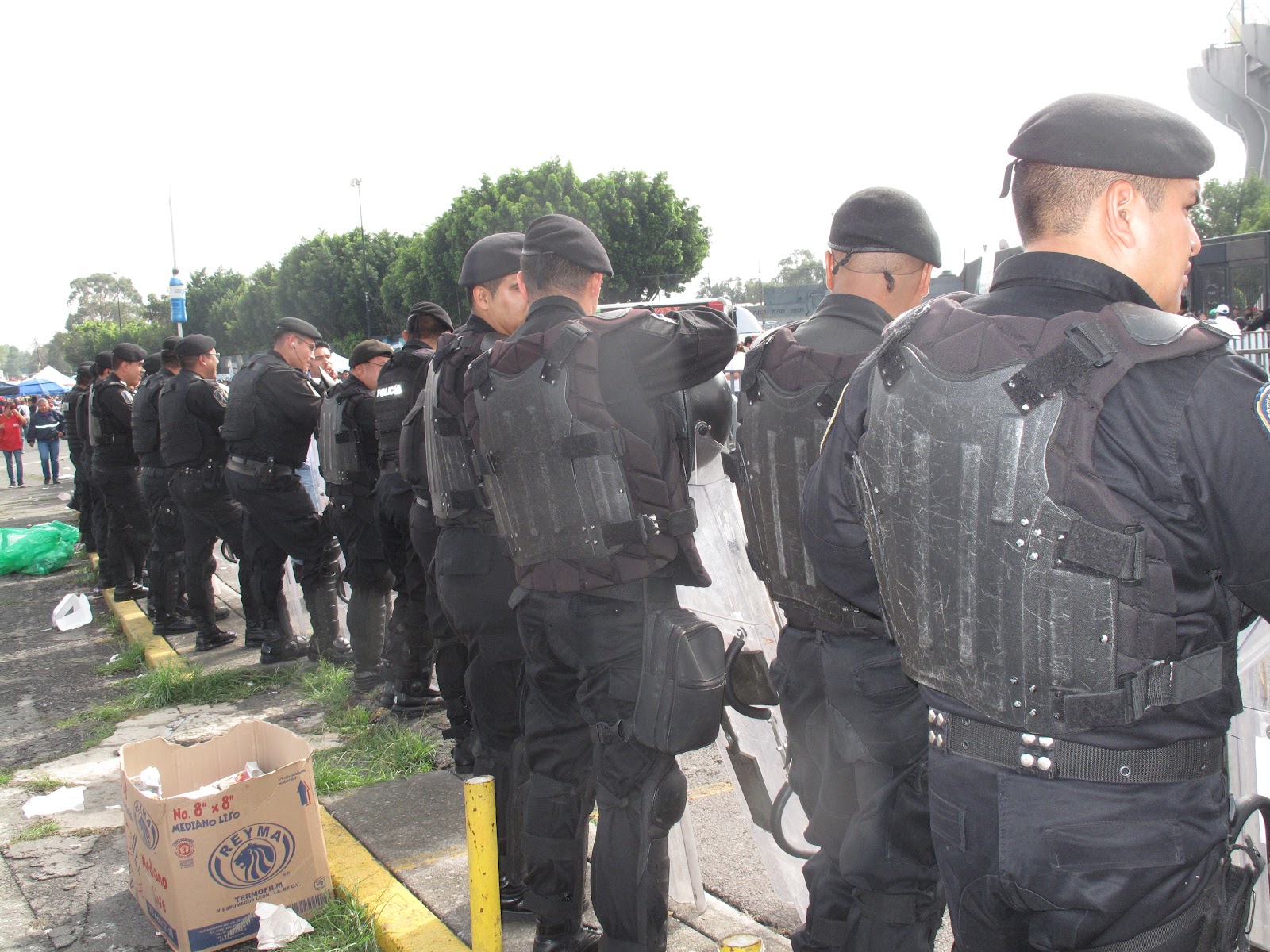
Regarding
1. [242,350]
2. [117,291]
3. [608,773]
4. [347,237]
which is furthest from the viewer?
[117,291]

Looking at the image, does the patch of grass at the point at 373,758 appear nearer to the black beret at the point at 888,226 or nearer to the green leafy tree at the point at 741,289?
the black beret at the point at 888,226

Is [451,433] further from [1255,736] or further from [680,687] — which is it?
[1255,736]

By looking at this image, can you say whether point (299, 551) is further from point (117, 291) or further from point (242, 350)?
point (117, 291)

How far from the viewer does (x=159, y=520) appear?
7852 millimetres

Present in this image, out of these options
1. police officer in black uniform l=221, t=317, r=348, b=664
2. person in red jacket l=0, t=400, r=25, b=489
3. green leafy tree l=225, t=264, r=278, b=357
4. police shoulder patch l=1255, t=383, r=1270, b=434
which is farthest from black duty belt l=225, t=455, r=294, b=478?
green leafy tree l=225, t=264, r=278, b=357

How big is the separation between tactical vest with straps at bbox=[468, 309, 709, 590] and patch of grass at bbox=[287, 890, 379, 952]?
4.44ft

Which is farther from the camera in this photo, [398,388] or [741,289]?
[741,289]

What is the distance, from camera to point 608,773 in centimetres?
283

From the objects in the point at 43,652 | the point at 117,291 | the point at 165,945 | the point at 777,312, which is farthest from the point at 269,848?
the point at 117,291

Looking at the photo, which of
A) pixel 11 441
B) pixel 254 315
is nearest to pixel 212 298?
pixel 254 315

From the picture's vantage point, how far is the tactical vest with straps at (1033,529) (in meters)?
1.54

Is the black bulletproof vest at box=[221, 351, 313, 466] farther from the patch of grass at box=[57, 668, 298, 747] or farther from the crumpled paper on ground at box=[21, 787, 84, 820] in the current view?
the crumpled paper on ground at box=[21, 787, 84, 820]

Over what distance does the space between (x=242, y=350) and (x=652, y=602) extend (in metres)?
80.1

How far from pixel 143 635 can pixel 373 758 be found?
3674 millimetres
